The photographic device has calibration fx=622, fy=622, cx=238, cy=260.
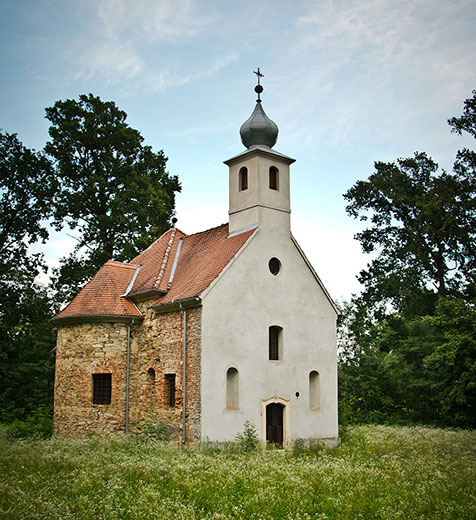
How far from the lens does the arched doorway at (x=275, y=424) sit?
827 inches

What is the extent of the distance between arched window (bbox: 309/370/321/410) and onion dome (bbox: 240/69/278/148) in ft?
29.5

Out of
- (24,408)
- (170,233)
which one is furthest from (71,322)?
(24,408)

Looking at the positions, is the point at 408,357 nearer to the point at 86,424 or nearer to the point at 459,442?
the point at 459,442

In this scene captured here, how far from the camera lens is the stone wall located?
21469mm

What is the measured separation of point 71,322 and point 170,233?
5.89 m

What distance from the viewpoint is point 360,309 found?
35469mm

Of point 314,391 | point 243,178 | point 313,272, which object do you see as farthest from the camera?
point 243,178

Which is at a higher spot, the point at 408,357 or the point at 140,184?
the point at 140,184

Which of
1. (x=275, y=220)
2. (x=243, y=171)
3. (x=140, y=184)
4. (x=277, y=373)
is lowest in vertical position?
(x=277, y=373)

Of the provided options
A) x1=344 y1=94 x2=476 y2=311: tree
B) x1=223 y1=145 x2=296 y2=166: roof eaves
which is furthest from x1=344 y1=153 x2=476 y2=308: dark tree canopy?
x1=223 y1=145 x2=296 y2=166: roof eaves

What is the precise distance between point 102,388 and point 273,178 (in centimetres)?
996

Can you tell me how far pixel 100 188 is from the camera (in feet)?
111

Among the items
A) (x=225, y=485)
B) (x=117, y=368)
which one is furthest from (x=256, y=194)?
(x=225, y=485)

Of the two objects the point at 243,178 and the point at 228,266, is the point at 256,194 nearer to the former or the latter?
the point at 243,178
